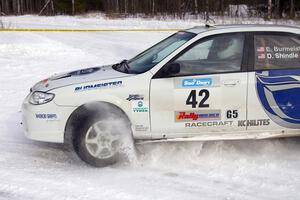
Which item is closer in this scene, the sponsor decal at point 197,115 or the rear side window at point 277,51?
the sponsor decal at point 197,115

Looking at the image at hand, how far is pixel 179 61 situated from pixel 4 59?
32.2 ft

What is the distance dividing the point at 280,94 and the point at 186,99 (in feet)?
3.73

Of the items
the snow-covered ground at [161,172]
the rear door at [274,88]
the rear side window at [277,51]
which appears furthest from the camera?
the rear side window at [277,51]

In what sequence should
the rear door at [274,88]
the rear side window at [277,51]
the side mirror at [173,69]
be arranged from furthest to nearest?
the rear side window at [277,51]
the rear door at [274,88]
the side mirror at [173,69]

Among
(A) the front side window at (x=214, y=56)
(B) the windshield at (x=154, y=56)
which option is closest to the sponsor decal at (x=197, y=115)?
(A) the front side window at (x=214, y=56)

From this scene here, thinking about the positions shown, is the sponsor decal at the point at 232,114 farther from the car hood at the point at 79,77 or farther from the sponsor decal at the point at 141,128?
the car hood at the point at 79,77

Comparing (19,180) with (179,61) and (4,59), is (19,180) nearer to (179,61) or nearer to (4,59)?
(179,61)

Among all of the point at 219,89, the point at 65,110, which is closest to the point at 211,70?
the point at 219,89

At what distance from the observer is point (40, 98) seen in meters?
5.16

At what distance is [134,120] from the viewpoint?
502cm

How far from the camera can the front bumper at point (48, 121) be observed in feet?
16.5

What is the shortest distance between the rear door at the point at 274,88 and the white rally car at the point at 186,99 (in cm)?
1

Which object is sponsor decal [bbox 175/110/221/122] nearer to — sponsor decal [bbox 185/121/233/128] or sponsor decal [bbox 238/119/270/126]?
sponsor decal [bbox 185/121/233/128]

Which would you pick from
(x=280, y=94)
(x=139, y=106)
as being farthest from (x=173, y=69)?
(x=280, y=94)
